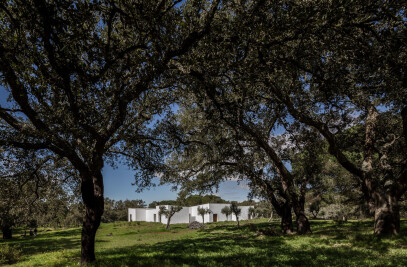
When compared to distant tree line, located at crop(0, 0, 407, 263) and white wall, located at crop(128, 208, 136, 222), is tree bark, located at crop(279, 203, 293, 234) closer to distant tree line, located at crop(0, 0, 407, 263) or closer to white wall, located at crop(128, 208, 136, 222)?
distant tree line, located at crop(0, 0, 407, 263)

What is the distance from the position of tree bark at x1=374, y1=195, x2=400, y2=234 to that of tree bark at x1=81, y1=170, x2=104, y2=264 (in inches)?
621

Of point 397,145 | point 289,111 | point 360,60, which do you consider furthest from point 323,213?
point 360,60

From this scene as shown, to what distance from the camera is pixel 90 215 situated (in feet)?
38.0

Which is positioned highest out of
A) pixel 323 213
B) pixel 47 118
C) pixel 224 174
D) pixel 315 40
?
pixel 315 40

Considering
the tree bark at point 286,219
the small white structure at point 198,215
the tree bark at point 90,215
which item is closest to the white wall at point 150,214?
the small white structure at point 198,215

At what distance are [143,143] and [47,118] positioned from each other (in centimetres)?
580

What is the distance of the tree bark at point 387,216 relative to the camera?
14.4 metres

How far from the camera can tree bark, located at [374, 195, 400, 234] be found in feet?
47.3

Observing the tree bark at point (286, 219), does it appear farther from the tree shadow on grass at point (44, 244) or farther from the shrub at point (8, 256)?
the shrub at point (8, 256)

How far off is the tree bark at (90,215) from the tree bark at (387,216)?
15.8 meters

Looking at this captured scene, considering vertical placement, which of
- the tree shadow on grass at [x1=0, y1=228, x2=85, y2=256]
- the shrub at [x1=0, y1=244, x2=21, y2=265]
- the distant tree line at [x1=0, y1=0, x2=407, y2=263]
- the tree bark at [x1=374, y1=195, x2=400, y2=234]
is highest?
the distant tree line at [x1=0, y1=0, x2=407, y2=263]

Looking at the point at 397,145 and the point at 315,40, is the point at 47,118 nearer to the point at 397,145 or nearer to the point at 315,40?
the point at 315,40

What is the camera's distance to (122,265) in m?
9.45

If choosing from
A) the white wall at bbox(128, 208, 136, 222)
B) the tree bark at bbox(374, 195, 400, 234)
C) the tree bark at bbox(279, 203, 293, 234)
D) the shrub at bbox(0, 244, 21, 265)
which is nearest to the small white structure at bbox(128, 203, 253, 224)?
the white wall at bbox(128, 208, 136, 222)
